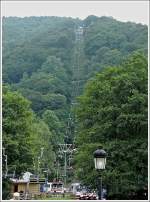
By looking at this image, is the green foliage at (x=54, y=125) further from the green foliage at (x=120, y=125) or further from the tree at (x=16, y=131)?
the green foliage at (x=120, y=125)

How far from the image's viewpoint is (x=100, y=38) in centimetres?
4641

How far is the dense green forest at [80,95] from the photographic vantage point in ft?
62.2

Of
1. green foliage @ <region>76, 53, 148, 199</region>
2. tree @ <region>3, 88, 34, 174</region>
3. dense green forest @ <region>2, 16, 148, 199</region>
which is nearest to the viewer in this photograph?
green foliage @ <region>76, 53, 148, 199</region>

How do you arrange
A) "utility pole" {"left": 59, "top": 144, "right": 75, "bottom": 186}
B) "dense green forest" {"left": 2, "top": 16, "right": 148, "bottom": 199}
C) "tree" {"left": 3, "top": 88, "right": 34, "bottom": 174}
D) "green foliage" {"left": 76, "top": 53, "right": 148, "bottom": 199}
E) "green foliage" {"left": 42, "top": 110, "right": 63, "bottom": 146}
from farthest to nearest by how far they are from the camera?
"green foliage" {"left": 42, "top": 110, "right": 63, "bottom": 146} < "utility pole" {"left": 59, "top": 144, "right": 75, "bottom": 186} < "tree" {"left": 3, "top": 88, "right": 34, "bottom": 174} < "dense green forest" {"left": 2, "top": 16, "right": 148, "bottom": 199} < "green foliage" {"left": 76, "top": 53, "right": 148, "bottom": 199}

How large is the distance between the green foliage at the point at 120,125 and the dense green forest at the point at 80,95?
1.4 inches

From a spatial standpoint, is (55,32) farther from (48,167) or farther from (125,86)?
(125,86)

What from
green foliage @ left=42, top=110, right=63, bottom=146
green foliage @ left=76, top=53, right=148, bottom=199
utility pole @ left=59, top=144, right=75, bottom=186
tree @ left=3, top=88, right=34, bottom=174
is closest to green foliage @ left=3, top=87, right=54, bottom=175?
tree @ left=3, top=88, right=34, bottom=174

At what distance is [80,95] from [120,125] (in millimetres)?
6338

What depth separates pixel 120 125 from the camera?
1898 centimetres

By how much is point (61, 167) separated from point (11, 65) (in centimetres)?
1250

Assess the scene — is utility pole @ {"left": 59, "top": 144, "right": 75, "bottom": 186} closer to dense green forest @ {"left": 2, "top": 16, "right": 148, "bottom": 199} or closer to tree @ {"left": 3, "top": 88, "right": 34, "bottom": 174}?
dense green forest @ {"left": 2, "top": 16, "right": 148, "bottom": 199}

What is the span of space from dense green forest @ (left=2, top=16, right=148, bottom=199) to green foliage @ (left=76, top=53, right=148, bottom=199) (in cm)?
3

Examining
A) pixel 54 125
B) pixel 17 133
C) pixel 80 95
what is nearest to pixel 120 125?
pixel 80 95

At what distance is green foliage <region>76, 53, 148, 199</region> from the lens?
733 inches
